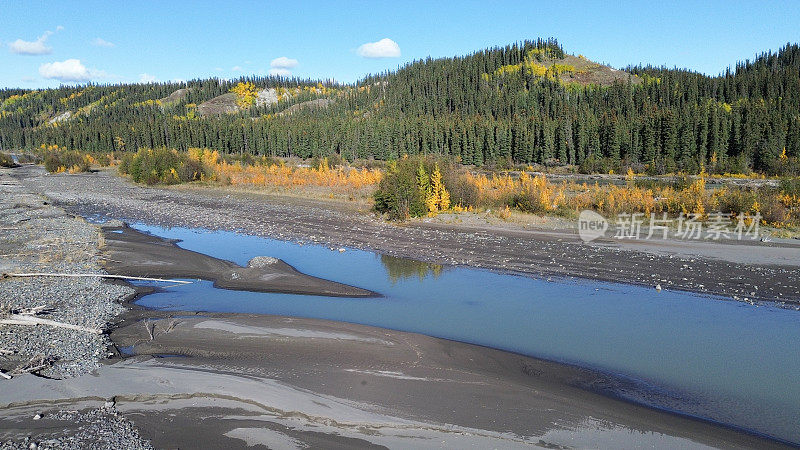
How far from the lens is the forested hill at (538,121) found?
69250 millimetres

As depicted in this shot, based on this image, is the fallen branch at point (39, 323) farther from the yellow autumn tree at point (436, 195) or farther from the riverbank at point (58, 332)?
the yellow autumn tree at point (436, 195)

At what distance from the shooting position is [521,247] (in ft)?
69.2

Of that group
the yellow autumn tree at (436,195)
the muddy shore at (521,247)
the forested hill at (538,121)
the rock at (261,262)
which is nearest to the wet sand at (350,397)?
the rock at (261,262)

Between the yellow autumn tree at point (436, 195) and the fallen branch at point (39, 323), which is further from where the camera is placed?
the yellow autumn tree at point (436, 195)

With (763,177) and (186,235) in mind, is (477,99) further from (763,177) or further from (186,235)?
(186,235)

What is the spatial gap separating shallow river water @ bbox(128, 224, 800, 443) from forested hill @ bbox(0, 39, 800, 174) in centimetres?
5726

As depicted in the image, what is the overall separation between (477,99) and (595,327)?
4216 inches

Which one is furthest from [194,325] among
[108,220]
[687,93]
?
[687,93]

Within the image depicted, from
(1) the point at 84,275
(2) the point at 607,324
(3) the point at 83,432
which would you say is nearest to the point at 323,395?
(3) the point at 83,432

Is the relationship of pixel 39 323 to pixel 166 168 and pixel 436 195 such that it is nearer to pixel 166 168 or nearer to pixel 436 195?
pixel 436 195

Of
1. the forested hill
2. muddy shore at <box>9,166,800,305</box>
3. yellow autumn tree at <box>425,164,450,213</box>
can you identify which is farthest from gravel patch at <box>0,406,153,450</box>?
the forested hill

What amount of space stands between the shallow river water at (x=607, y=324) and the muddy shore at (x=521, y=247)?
142cm

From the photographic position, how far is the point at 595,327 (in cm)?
1211

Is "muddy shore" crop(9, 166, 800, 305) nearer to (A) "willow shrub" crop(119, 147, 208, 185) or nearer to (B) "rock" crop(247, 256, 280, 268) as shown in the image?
(B) "rock" crop(247, 256, 280, 268)
